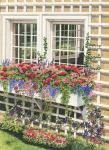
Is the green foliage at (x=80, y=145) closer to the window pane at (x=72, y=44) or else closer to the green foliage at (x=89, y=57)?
the green foliage at (x=89, y=57)

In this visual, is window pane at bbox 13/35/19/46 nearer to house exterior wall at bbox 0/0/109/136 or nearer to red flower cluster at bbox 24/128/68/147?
house exterior wall at bbox 0/0/109/136

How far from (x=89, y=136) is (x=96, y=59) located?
5.02 ft

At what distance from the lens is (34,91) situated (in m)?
10.2

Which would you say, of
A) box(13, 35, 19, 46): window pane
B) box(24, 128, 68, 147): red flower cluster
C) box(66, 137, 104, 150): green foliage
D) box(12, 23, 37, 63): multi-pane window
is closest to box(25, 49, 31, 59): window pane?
box(12, 23, 37, 63): multi-pane window

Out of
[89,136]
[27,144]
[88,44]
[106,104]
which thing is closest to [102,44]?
[88,44]

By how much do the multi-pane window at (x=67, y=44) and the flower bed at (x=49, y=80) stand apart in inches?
25.1

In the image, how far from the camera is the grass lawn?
10.0m

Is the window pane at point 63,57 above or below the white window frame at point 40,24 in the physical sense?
below

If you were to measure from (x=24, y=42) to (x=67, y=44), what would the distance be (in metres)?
1.24

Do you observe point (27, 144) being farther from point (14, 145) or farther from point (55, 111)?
point (55, 111)

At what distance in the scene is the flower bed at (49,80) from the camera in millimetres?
9727

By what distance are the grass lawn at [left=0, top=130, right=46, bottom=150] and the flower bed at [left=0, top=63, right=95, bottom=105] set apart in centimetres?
100

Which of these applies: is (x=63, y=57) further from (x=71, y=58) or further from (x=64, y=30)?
(x=64, y=30)

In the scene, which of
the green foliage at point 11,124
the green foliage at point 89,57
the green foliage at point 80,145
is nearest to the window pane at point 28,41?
the green foliage at point 11,124
